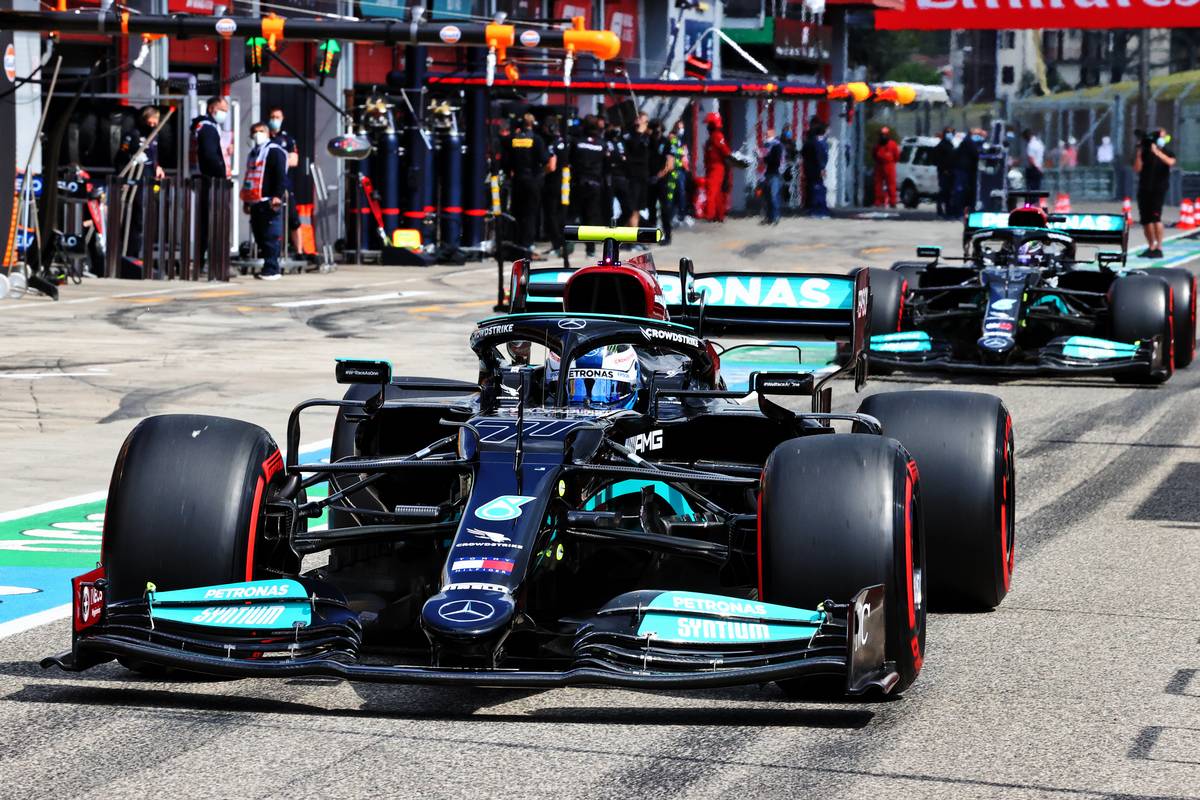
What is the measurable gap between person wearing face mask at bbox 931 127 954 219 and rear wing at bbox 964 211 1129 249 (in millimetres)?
24874

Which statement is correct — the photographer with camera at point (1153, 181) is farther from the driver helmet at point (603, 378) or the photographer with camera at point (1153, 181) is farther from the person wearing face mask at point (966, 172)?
the driver helmet at point (603, 378)

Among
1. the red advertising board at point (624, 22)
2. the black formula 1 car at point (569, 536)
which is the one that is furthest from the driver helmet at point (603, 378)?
the red advertising board at point (624, 22)

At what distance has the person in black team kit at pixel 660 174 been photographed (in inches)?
1312

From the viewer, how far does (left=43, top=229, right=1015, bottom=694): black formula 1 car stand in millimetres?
5926

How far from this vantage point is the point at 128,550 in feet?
21.1

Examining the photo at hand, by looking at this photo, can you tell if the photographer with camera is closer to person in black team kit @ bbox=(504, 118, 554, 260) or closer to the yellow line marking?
person in black team kit @ bbox=(504, 118, 554, 260)

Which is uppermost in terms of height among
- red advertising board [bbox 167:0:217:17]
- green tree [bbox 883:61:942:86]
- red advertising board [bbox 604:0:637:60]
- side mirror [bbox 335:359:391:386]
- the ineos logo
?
green tree [bbox 883:61:942:86]

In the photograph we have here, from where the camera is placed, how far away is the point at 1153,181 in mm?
30266

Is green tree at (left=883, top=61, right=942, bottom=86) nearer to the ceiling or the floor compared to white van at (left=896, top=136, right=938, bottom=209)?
nearer to the ceiling

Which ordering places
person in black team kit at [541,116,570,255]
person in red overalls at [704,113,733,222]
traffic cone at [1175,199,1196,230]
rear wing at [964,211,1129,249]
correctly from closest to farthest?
1. rear wing at [964,211,1129,249]
2. person in black team kit at [541,116,570,255]
3. person in red overalls at [704,113,733,222]
4. traffic cone at [1175,199,1196,230]

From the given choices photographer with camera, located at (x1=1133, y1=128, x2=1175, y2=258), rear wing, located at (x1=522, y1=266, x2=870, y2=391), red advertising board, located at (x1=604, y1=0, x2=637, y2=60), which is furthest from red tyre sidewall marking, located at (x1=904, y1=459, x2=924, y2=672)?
red advertising board, located at (x1=604, y1=0, x2=637, y2=60)

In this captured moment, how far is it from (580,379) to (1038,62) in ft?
377

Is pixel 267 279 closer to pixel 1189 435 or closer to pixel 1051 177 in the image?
pixel 1189 435

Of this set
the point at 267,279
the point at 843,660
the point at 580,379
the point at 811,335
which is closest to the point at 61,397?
the point at 811,335
